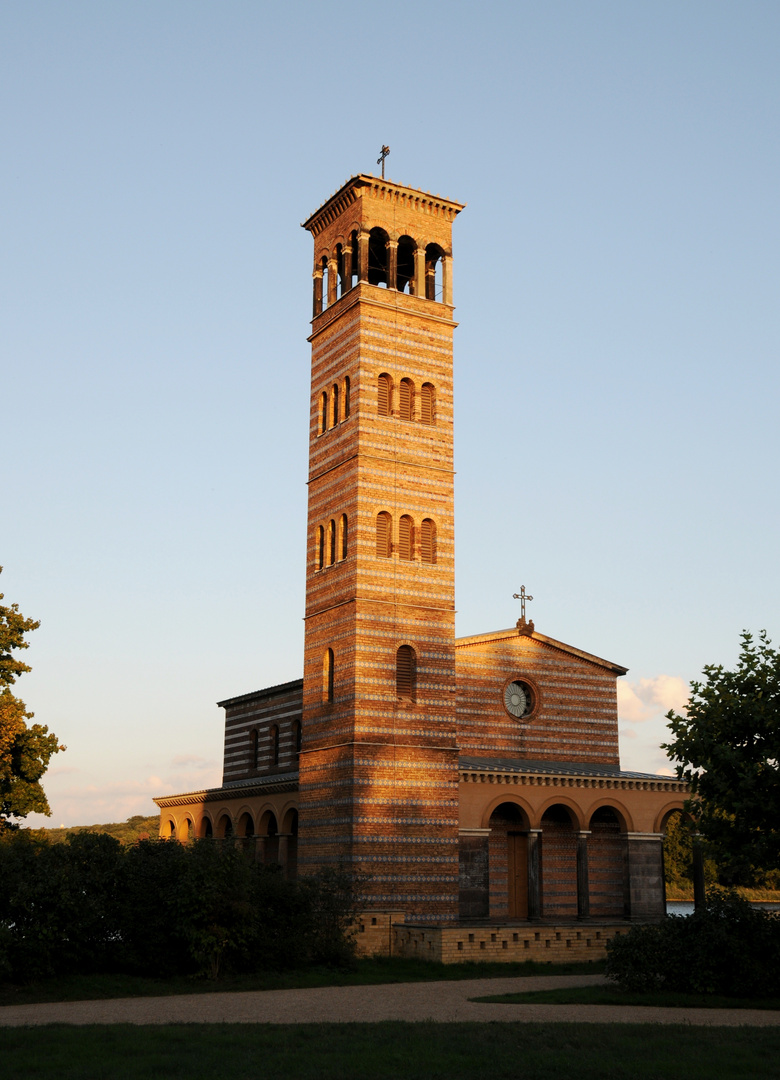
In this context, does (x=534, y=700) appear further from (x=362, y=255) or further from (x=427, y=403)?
(x=362, y=255)

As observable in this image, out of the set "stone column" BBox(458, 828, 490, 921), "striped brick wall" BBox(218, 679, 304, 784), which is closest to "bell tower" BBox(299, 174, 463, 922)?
"stone column" BBox(458, 828, 490, 921)

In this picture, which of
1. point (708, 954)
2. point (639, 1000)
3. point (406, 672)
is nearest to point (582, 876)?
point (406, 672)

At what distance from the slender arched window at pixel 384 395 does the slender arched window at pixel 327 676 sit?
795 centimetres

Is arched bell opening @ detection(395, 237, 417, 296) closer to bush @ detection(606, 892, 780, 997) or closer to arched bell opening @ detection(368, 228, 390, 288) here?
arched bell opening @ detection(368, 228, 390, 288)

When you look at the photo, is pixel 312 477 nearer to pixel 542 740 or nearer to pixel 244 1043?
pixel 542 740

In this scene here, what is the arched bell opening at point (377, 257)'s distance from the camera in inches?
1494

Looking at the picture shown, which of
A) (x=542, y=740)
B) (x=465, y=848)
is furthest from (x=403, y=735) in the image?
(x=542, y=740)

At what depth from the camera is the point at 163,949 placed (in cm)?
2433

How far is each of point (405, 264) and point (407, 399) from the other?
5808 millimetres

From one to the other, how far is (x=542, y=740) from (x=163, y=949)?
1874 centimetres

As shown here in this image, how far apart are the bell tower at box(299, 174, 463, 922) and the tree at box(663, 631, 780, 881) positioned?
11291mm

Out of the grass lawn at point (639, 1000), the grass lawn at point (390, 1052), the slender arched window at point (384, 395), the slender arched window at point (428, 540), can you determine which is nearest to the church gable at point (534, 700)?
the slender arched window at point (428, 540)

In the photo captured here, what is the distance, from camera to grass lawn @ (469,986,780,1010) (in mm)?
20172

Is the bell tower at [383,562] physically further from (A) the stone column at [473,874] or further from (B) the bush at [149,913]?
(B) the bush at [149,913]
